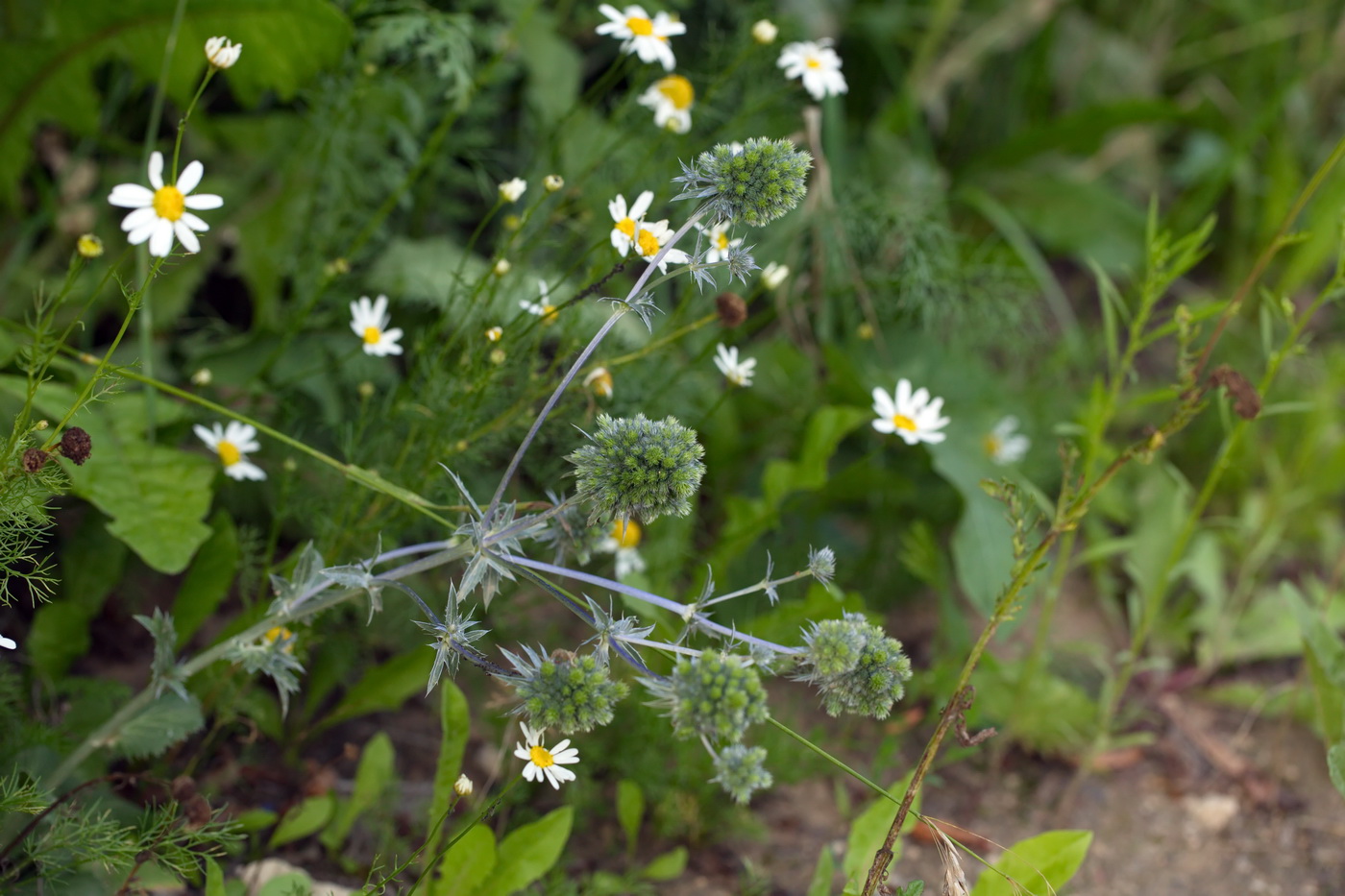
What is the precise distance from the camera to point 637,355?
1.56 m

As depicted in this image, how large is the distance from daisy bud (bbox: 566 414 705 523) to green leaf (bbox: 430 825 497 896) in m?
0.61

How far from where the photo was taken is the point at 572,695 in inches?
43.7

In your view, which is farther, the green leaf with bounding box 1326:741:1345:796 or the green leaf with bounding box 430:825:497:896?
the green leaf with bounding box 1326:741:1345:796

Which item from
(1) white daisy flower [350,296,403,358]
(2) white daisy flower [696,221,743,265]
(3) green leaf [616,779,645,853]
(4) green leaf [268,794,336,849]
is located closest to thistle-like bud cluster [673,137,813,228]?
(2) white daisy flower [696,221,743,265]

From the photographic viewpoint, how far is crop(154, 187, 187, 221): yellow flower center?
1.27 metres

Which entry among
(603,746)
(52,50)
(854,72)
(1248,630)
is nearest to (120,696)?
(603,746)

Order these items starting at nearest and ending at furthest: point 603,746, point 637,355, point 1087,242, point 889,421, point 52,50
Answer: point 637,355
point 889,421
point 603,746
point 52,50
point 1087,242

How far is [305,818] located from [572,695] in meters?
0.80

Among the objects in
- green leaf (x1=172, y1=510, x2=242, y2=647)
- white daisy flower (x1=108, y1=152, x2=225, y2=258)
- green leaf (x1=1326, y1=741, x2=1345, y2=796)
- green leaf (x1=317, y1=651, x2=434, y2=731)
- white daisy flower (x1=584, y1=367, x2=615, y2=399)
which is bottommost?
green leaf (x1=1326, y1=741, x2=1345, y2=796)

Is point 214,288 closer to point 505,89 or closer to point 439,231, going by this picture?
point 439,231

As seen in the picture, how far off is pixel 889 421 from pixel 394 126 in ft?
4.02

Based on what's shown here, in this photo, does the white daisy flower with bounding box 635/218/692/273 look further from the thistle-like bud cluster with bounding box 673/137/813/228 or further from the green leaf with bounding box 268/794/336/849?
the green leaf with bounding box 268/794/336/849

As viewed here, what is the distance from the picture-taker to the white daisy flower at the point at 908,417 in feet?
5.67

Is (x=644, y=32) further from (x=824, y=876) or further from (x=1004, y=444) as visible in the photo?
(x=824, y=876)
